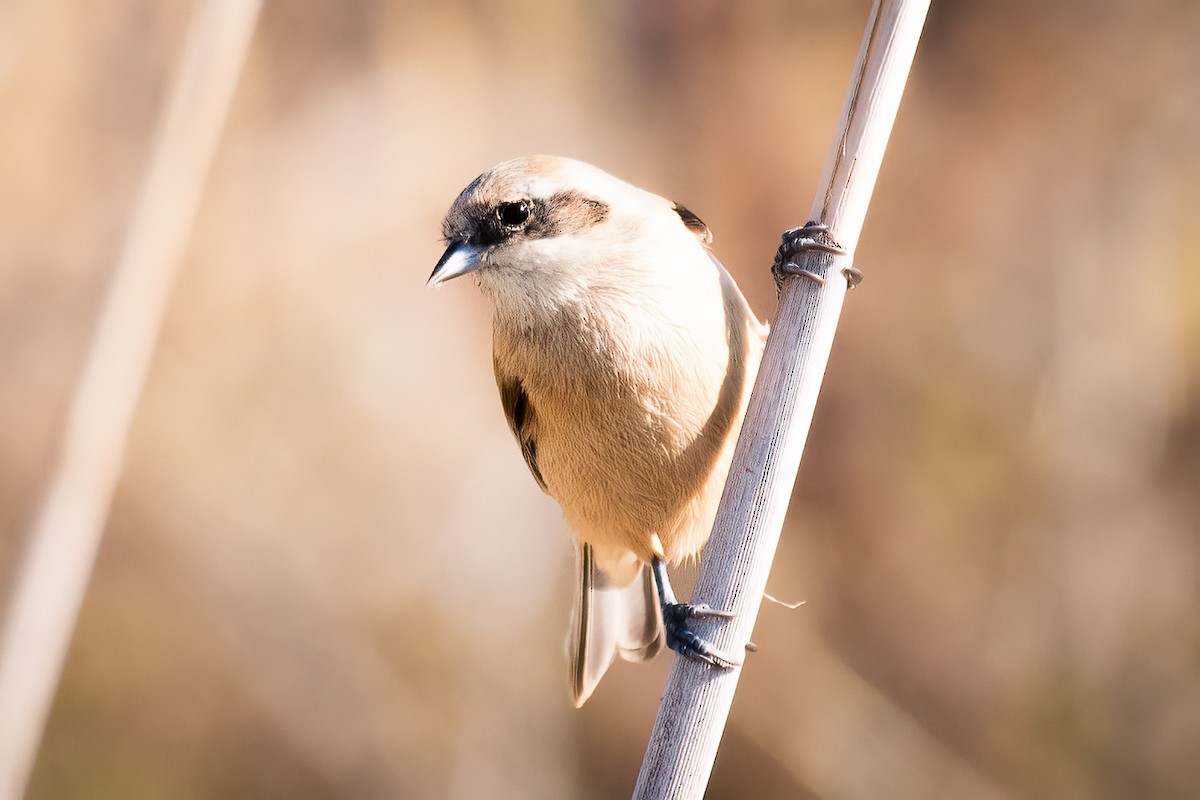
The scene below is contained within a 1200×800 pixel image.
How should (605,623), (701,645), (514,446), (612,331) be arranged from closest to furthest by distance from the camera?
1. (701,645)
2. (612,331)
3. (605,623)
4. (514,446)

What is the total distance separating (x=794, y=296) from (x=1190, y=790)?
1727mm

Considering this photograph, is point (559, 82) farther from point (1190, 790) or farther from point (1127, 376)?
point (1190, 790)

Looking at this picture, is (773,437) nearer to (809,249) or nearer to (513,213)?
(809,249)

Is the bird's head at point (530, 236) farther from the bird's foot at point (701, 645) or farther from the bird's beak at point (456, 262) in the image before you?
the bird's foot at point (701, 645)

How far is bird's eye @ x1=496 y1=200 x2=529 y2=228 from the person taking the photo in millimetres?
1269

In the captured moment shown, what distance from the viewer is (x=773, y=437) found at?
1.07 m

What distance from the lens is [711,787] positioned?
2230 mm

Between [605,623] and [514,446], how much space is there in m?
0.68

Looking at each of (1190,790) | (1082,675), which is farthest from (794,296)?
(1190,790)

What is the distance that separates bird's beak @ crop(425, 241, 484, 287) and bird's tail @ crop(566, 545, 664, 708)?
66cm

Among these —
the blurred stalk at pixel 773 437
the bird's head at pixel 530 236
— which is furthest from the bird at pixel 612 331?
the blurred stalk at pixel 773 437

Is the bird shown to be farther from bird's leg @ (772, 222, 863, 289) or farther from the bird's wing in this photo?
bird's leg @ (772, 222, 863, 289)

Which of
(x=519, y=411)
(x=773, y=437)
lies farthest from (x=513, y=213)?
(x=773, y=437)

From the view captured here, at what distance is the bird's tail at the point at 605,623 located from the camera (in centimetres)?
165
